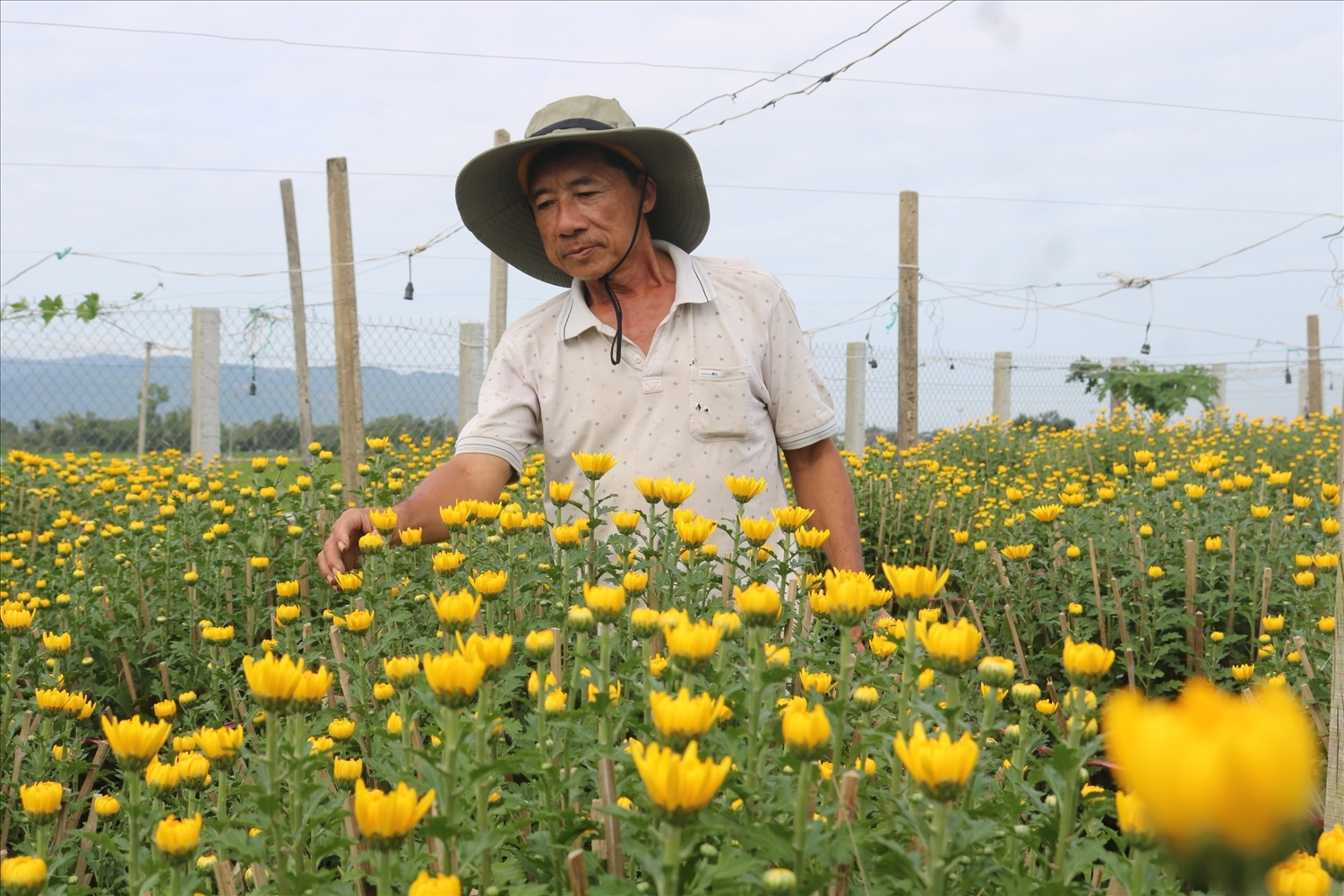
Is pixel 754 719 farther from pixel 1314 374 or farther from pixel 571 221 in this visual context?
pixel 1314 374

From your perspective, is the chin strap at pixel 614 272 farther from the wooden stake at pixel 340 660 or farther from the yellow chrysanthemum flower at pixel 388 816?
the yellow chrysanthemum flower at pixel 388 816

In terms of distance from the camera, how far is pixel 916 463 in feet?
19.7

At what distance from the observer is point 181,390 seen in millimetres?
11242

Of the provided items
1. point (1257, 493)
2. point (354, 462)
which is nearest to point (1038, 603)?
point (1257, 493)

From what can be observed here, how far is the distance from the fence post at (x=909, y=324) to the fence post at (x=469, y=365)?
492 cm

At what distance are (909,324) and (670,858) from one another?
8.65 m

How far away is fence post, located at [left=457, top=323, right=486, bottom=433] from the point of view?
11516 millimetres

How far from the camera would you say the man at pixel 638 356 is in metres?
2.93

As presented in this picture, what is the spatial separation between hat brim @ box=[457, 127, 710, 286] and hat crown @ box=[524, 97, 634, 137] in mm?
55

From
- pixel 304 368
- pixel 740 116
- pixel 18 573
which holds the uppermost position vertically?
pixel 740 116

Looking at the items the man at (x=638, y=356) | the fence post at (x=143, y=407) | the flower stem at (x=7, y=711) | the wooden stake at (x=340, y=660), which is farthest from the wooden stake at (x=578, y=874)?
the fence post at (x=143, y=407)

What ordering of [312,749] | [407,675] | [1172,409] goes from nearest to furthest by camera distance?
[407,675], [312,749], [1172,409]

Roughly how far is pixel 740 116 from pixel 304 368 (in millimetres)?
5075

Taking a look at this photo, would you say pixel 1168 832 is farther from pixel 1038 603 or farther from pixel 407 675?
pixel 1038 603
